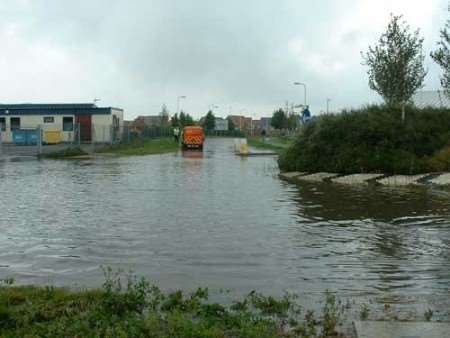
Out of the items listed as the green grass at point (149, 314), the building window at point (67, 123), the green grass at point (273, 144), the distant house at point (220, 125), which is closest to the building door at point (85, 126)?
the building window at point (67, 123)

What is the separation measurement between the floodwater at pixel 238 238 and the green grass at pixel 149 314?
79 cm

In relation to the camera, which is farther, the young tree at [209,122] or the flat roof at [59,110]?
the young tree at [209,122]

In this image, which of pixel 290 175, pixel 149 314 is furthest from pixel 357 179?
pixel 149 314

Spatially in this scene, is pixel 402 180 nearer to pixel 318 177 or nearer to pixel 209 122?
pixel 318 177

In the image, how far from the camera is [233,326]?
5367 millimetres

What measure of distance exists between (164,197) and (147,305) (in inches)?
388

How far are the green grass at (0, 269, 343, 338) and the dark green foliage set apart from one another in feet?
49.4

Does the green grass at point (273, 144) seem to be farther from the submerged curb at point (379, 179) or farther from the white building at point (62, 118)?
the submerged curb at point (379, 179)

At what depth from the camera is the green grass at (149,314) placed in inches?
202

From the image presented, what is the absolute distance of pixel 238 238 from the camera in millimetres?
10023

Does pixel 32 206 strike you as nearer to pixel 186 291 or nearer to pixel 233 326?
pixel 186 291

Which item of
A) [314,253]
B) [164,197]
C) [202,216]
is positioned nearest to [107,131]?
[164,197]

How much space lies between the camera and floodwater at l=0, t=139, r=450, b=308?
748cm

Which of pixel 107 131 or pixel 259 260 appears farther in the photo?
pixel 107 131
